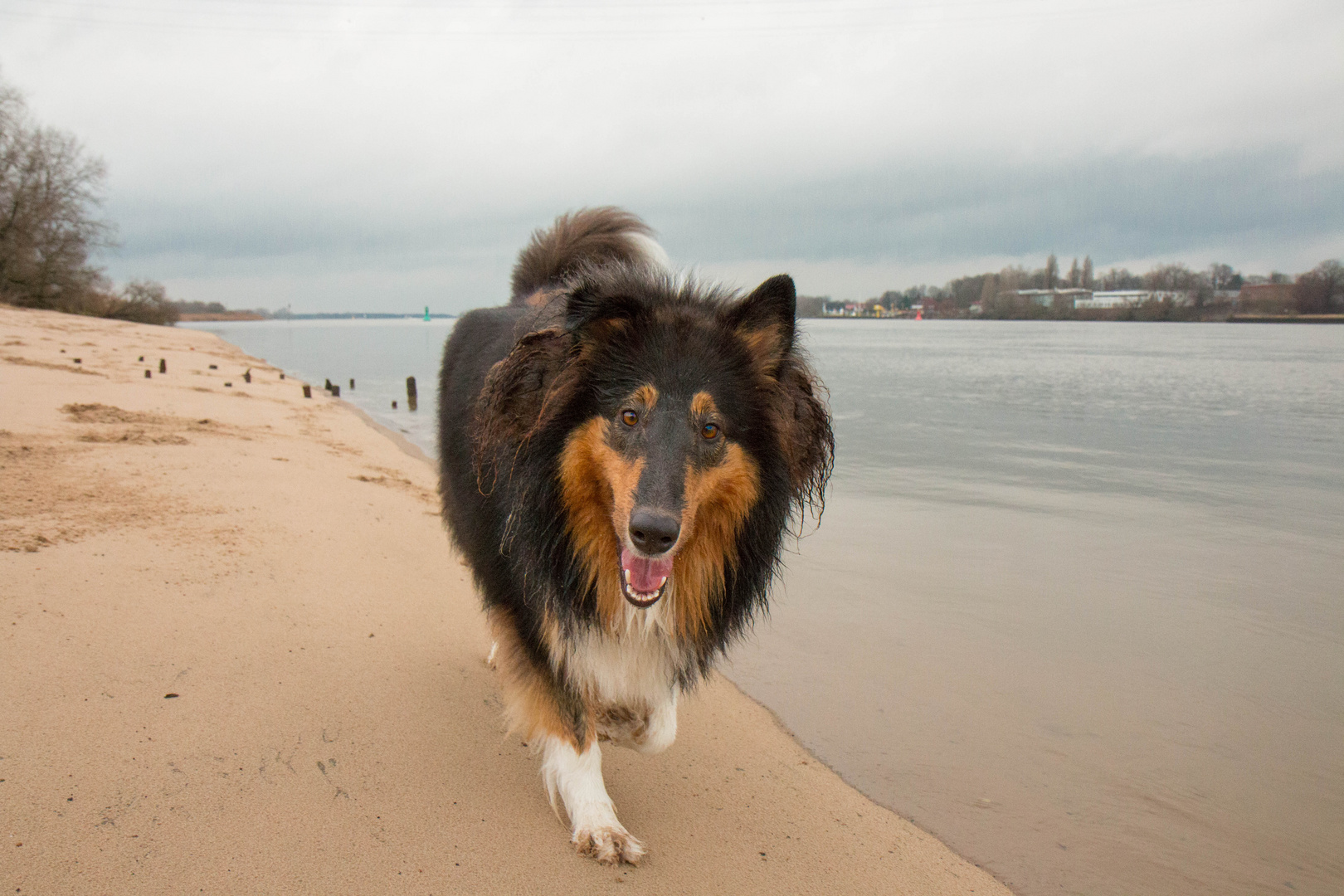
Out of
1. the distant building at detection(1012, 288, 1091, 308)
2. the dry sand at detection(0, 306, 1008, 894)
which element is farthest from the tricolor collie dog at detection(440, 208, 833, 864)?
the distant building at detection(1012, 288, 1091, 308)

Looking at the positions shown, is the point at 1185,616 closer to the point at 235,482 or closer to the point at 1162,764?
the point at 1162,764

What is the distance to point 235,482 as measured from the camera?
225 inches

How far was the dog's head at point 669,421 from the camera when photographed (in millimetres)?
2467

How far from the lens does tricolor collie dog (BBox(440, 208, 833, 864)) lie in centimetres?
251

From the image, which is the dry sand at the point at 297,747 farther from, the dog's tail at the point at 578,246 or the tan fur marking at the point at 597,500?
the dog's tail at the point at 578,246

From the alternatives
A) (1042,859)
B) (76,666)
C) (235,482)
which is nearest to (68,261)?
(235,482)

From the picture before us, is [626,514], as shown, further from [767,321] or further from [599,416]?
[767,321]

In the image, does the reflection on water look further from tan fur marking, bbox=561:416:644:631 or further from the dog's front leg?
the dog's front leg

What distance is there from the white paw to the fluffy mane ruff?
59 cm

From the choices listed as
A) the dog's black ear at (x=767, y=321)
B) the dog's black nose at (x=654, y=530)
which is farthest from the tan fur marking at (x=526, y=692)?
the dog's black ear at (x=767, y=321)

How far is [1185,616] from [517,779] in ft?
16.2

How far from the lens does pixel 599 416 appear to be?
8.39 feet

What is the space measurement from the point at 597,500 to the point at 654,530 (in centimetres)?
42

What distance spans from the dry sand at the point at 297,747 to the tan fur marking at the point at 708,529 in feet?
2.81
